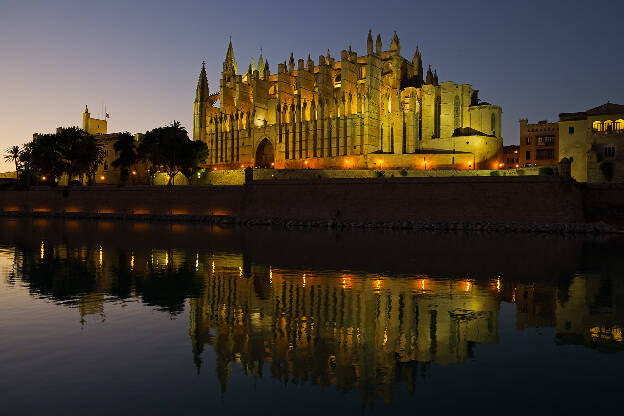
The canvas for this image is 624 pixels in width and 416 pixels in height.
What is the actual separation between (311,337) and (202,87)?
73322mm

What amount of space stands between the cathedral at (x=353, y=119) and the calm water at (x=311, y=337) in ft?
126

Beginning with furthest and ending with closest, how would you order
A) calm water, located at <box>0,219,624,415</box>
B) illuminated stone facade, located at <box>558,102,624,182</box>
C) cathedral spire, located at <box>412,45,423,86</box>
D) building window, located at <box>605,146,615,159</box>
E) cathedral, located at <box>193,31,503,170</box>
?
cathedral spire, located at <box>412,45,423,86</box> < cathedral, located at <box>193,31,503,170</box> < building window, located at <box>605,146,615,159</box> < illuminated stone facade, located at <box>558,102,624,182</box> < calm water, located at <box>0,219,624,415</box>

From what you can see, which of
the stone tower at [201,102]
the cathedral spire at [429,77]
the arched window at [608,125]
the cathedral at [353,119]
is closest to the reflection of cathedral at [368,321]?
the arched window at [608,125]

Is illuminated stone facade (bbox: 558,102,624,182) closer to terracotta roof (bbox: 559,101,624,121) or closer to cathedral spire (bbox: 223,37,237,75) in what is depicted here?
terracotta roof (bbox: 559,101,624,121)

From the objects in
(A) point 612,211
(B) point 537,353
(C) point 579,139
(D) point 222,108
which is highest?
(D) point 222,108

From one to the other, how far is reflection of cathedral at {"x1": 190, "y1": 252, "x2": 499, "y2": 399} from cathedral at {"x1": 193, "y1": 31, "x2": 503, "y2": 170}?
40429 millimetres

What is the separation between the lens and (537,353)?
318 inches

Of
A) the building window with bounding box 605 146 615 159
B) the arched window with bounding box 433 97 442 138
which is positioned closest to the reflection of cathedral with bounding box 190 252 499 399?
the building window with bounding box 605 146 615 159

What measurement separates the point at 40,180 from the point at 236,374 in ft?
238

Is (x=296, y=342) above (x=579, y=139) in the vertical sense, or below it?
below

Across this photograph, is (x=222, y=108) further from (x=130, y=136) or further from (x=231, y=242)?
(x=231, y=242)

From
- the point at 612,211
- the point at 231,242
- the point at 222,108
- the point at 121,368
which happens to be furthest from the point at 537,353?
the point at 222,108

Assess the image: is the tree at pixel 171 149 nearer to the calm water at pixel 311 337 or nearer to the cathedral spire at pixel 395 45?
the cathedral spire at pixel 395 45

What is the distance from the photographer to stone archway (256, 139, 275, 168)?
69.6 meters
